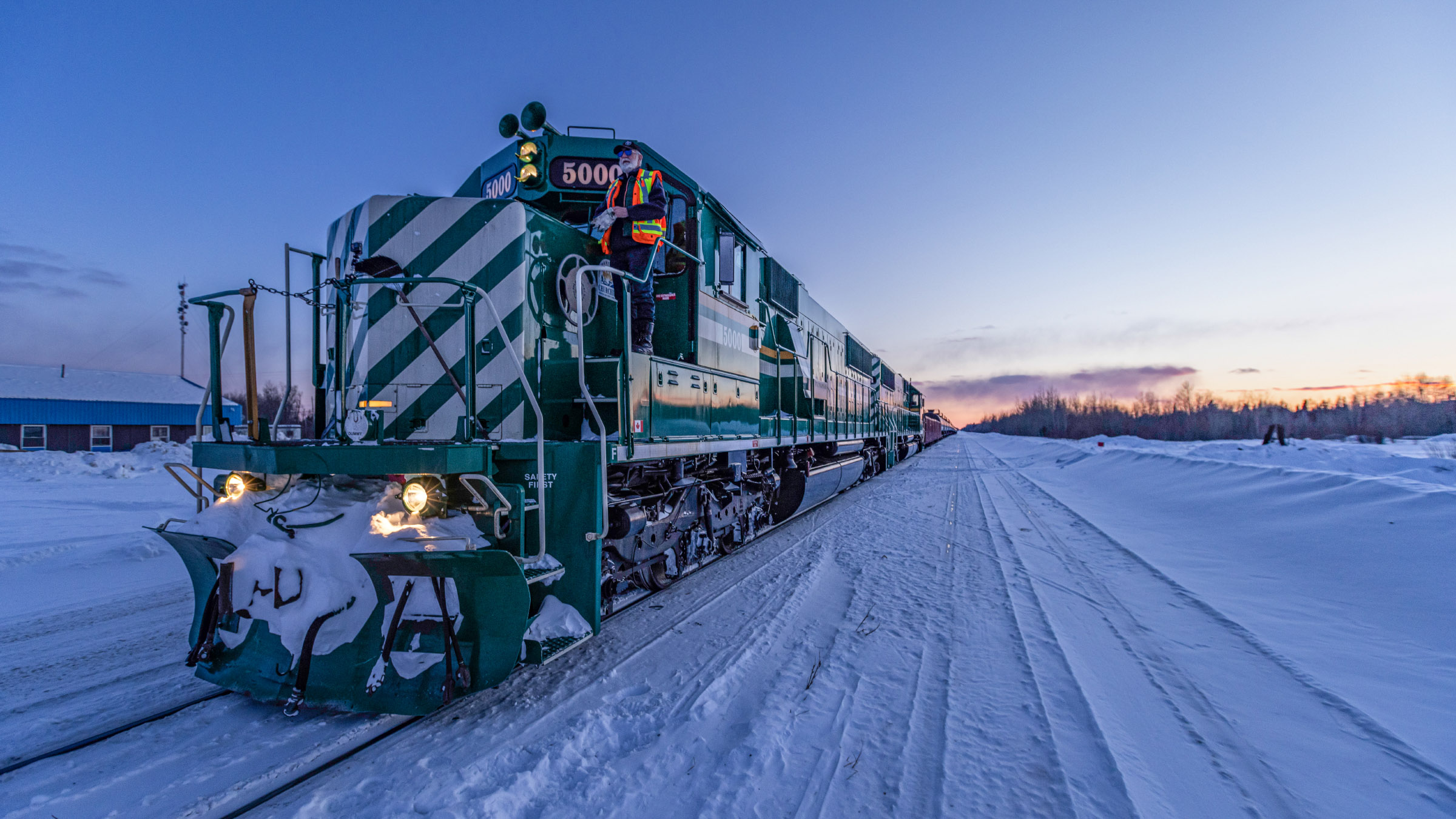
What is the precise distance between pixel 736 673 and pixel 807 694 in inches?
18.5

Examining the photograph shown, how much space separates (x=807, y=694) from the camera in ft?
10.7

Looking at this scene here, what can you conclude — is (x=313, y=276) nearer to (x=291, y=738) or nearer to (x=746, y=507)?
(x=291, y=738)

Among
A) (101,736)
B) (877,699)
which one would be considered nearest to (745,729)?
(877,699)

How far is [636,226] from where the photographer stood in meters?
4.32

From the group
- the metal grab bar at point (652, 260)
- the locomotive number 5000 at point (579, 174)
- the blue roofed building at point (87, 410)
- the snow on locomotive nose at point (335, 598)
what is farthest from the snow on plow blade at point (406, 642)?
the blue roofed building at point (87, 410)

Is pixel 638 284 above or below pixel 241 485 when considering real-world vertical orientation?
above

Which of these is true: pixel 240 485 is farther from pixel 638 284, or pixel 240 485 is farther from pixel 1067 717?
pixel 1067 717

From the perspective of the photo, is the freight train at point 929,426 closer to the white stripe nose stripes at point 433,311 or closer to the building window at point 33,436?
the white stripe nose stripes at point 433,311

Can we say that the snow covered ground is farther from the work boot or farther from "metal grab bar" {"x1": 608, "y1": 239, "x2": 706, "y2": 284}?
"metal grab bar" {"x1": 608, "y1": 239, "x2": 706, "y2": 284}

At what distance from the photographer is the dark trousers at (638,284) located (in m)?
4.38

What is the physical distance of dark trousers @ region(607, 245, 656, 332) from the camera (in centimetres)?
438

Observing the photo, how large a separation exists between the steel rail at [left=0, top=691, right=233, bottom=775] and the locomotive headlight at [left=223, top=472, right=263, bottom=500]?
3.65 feet

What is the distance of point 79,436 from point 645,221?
35678 millimetres

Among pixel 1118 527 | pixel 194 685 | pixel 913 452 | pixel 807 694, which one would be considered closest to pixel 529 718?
A: pixel 807 694
